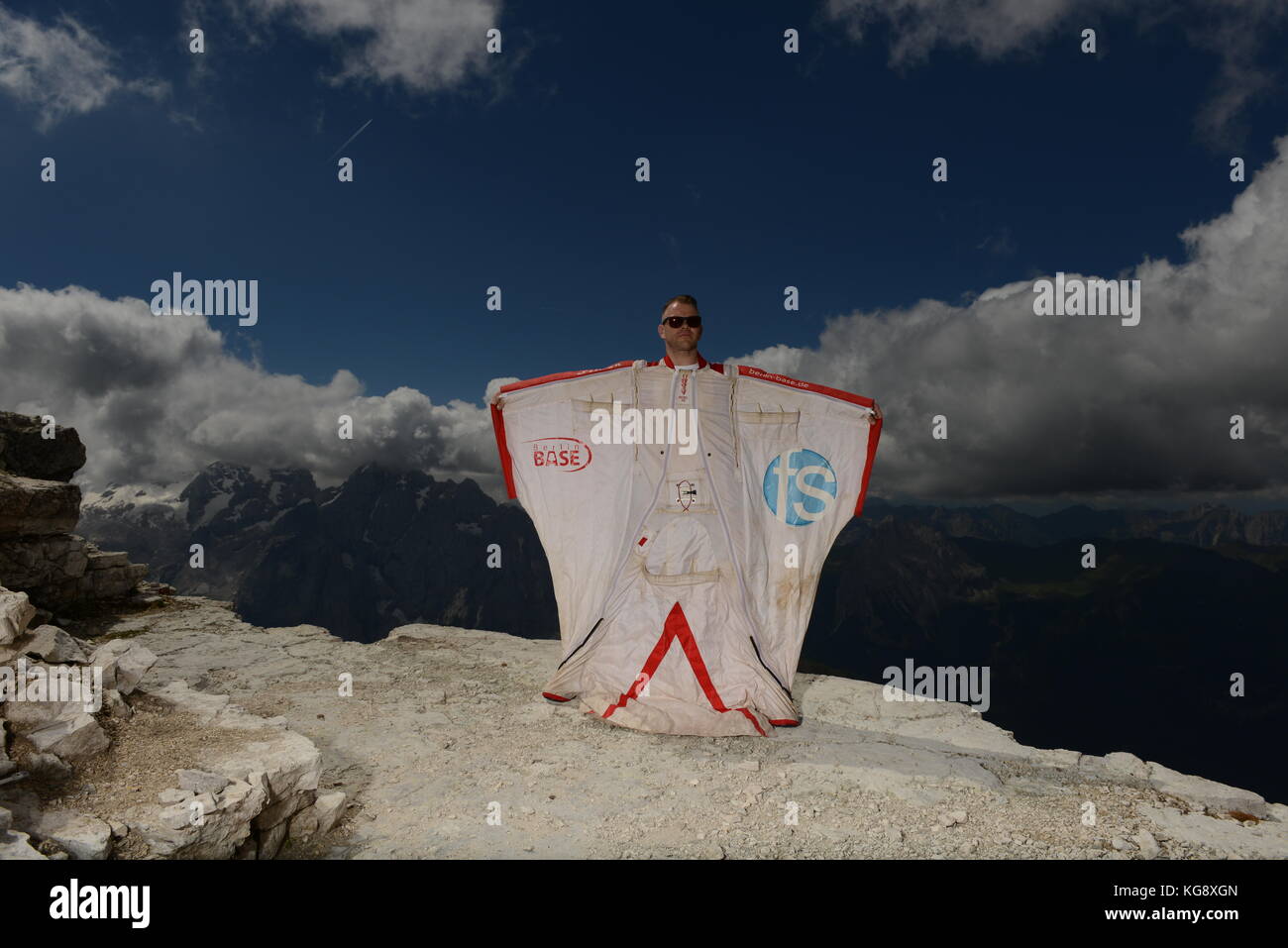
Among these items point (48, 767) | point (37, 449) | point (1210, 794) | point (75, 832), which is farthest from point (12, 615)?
point (37, 449)

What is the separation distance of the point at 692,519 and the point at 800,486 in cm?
160

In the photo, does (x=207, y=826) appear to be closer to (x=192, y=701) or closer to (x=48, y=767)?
(x=48, y=767)

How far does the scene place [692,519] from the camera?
8320mm

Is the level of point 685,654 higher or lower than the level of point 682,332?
lower

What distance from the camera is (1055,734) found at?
614 feet

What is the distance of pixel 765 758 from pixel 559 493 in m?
4.39

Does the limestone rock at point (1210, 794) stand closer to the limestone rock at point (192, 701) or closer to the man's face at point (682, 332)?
the man's face at point (682, 332)

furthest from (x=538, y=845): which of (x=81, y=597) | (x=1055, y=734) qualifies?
(x=1055, y=734)

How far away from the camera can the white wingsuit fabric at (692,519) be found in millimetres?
8055

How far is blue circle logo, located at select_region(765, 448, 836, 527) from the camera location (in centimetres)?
846

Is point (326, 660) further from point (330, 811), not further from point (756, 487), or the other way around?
point (756, 487)

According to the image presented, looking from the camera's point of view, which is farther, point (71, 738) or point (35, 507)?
point (35, 507)

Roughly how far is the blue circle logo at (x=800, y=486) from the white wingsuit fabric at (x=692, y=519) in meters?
0.02

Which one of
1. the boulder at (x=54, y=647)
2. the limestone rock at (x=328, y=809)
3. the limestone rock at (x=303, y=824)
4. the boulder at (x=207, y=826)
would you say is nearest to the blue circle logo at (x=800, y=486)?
the limestone rock at (x=328, y=809)
